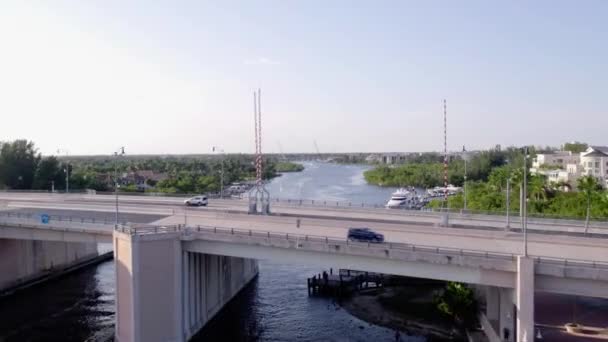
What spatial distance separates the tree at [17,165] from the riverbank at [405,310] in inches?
2494

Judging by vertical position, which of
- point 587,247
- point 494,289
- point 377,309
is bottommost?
point 377,309

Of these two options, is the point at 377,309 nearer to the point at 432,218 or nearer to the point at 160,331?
the point at 432,218

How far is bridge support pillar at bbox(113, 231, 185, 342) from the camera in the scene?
30703mm

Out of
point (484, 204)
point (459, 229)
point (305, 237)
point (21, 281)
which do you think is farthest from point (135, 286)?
point (484, 204)

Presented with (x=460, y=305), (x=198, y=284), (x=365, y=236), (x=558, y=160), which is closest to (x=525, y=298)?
(x=365, y=236)

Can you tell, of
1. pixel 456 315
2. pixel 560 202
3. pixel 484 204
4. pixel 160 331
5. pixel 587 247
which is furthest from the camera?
pixel 484 204

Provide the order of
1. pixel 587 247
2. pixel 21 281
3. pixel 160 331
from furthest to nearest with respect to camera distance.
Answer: pixel 21 281
pixel 160 331
pixel 587 247

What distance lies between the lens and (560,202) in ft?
217

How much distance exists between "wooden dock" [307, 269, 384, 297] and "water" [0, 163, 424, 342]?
1.17m

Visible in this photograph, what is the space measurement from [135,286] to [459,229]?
1940 centimetres

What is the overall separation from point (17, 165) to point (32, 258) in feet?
137

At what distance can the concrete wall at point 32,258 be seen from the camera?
45594mm

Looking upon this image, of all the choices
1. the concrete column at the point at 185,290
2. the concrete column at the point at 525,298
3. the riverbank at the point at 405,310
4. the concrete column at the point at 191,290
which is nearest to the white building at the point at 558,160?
the riverbank at the point at 405,310

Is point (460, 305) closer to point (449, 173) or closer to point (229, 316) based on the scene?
point (229, 316)
